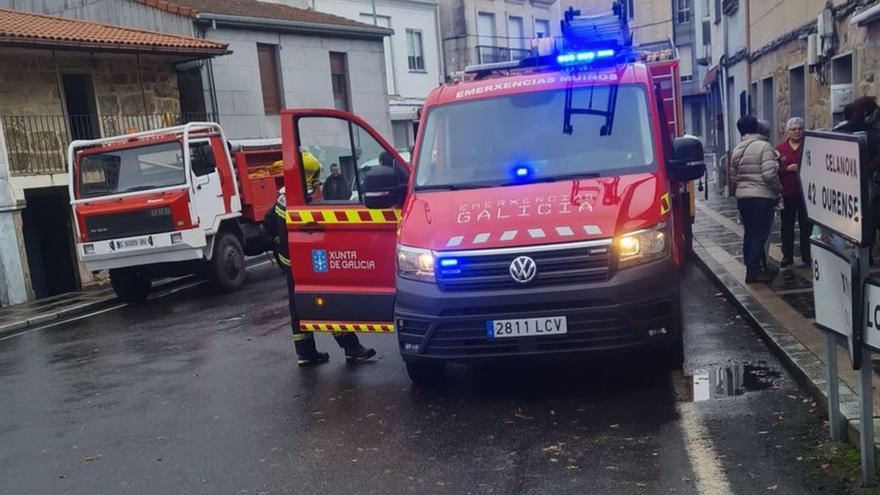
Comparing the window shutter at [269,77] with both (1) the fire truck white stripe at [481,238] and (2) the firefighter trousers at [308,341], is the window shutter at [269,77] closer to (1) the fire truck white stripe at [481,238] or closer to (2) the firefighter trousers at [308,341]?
(2) the firefighter trousers at [308,341]

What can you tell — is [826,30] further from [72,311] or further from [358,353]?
[72,311]

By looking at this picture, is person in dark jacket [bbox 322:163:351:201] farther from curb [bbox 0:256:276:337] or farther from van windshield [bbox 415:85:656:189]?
curb [bbox 0:256:276:337]

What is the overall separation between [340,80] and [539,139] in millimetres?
21183

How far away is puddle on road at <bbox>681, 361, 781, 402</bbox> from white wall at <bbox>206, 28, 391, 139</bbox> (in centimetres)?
1804

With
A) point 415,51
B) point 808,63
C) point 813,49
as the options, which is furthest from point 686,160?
point 415,51

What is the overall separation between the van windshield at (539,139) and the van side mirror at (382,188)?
0.19 metres

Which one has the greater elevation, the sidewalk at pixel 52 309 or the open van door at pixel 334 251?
the open van door at pixel 334 251

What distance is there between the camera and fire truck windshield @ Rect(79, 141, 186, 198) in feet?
43.9

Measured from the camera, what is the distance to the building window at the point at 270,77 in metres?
23.9

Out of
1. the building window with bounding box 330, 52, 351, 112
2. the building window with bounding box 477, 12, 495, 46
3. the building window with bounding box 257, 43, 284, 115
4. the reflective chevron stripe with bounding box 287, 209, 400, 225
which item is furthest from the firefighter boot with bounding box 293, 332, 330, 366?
the building window with bounding box 477, 12, 495, 46

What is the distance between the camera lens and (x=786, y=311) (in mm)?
7348

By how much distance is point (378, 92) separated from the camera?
27.9m

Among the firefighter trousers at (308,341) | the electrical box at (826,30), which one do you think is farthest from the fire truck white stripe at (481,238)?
the electrical box at (826,30)

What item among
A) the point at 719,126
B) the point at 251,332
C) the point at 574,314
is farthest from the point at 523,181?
the point at 719,126
